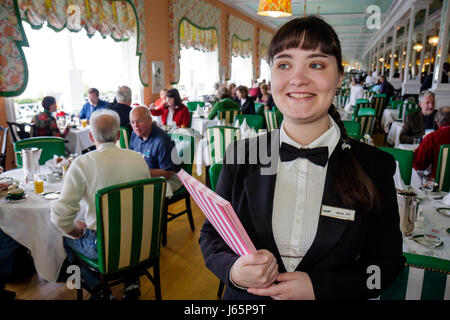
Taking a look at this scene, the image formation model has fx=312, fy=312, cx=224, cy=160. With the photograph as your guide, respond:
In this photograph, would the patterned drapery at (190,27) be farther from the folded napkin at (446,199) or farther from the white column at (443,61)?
the folded napkin at (446,199)

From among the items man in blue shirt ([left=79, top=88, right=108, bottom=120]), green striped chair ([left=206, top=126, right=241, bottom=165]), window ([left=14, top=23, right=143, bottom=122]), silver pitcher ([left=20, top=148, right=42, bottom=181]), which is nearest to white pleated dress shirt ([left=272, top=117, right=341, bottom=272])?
silver pitcher ([left=20, top=148, right=42, bottom=181])

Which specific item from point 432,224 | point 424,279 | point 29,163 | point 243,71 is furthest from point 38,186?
point 243,71

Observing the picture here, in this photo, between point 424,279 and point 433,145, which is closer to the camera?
point 424,279

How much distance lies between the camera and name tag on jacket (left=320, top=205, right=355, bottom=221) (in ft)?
2.82

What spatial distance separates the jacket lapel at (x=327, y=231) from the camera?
2.83 ft

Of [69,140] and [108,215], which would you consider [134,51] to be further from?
[108,215]

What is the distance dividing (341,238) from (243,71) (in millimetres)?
14737

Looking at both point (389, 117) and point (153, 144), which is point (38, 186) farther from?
point (389, 117)

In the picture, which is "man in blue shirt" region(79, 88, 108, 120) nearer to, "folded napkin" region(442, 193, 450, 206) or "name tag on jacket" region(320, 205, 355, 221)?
"folded napkin" region(442, 193, 450, 206)

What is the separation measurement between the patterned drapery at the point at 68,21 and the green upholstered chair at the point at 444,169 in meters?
5.38

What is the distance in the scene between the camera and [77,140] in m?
5.32

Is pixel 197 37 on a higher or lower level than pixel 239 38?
lower

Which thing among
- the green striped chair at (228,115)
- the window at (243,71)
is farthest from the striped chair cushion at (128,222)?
the window at (243,71)

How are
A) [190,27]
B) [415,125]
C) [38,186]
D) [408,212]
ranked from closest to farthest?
[408,212] < [38,186] < [415,125] < [190,27]
